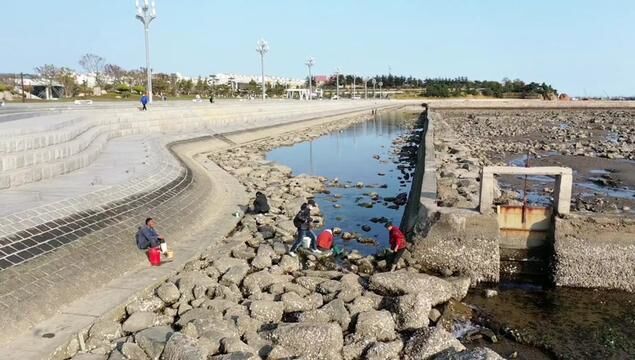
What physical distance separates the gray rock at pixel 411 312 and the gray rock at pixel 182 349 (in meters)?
2.96

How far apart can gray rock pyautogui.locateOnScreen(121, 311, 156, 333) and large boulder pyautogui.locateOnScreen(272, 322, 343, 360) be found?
6.03ft

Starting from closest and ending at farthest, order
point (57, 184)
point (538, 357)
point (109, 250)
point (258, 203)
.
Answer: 1. point (538, 357)
2. point (109, 250)
3. point (57, 184)
4. point (258, 203)

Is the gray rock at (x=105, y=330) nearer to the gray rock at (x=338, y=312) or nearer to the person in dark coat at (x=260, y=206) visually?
the gray rock at (x=338, y=312)

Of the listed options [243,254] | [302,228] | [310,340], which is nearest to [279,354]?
[310,340]

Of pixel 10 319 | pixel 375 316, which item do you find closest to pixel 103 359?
pixel 10 319

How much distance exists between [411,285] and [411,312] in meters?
1.19

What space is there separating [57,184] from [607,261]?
1164cm

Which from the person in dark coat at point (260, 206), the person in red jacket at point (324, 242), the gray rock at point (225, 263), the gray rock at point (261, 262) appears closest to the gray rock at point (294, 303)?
the gray rock at point (225, 263)

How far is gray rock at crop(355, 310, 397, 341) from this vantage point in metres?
7.83

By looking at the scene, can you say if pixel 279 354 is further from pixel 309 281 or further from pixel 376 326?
pixel 309 281

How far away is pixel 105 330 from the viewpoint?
24.1 ft

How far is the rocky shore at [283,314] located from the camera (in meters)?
7.08

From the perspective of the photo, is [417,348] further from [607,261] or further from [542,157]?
[542,157]

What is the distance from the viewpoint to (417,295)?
8391mm
